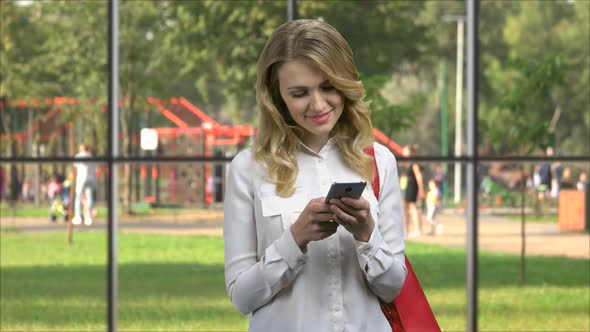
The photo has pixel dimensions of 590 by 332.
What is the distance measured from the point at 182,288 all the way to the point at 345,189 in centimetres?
1053

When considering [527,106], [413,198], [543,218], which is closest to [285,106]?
[413,198]

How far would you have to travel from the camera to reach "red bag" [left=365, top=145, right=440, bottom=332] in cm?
221

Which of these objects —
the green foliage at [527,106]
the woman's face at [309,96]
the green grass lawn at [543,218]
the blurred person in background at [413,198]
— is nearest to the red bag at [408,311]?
the woman's face at [309,96]

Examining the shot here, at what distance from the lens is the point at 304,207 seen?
213 cm

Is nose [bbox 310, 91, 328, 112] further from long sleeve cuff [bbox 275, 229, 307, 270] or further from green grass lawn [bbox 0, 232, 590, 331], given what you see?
green grass lawn [bbox 0, 232, 590, 331]

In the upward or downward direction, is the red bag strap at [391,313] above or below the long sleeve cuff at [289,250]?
below

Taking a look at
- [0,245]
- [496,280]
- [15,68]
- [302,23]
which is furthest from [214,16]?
[0,245]

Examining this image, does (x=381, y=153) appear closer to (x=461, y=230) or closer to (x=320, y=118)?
(x=320, y=118)

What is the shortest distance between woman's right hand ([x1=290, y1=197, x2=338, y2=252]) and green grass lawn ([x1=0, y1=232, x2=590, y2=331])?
6.16 meters

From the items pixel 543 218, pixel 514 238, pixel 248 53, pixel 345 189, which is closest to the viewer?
pixel 345 189

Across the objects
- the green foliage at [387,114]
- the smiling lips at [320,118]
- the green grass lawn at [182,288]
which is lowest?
the green grass lawn at [182,288]

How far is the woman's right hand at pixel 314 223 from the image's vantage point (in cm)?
203

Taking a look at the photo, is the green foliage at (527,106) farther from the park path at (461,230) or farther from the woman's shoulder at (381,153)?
the woman's shoulder at (381,153)

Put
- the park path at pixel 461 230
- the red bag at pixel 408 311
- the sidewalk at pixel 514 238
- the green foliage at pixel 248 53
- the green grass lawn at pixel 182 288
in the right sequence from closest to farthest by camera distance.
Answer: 1. the red bag at pixel 408 311
2. the green foliage at pixel 248 53
3. the green grass lawn at pixel 182 288
4. the park path at pixel 461 230
5. the sidewalk at pixel 514 238
